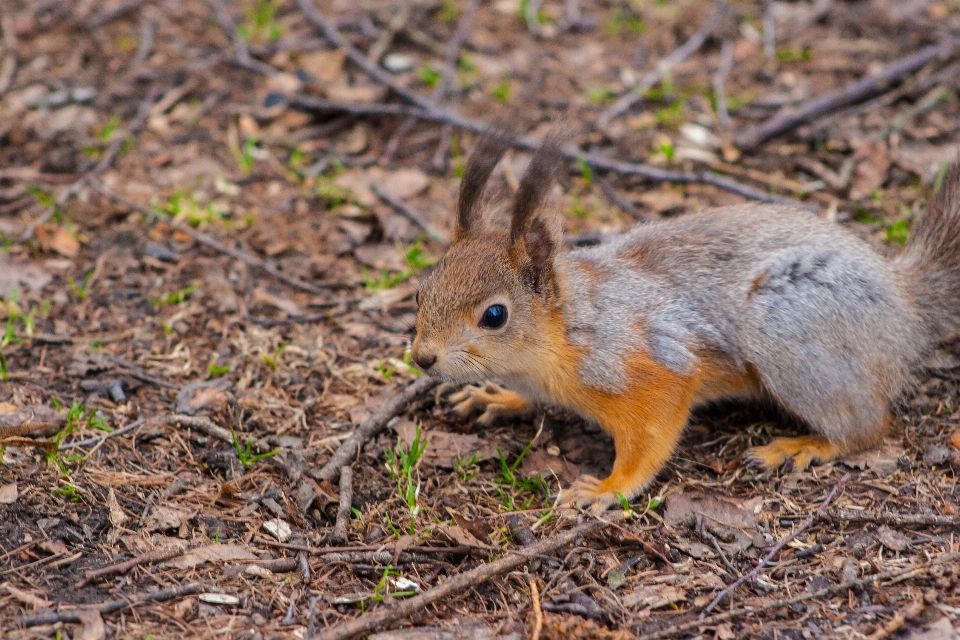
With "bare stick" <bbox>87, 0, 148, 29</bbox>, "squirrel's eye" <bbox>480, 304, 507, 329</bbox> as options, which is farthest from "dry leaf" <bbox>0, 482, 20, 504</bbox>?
"bare stick" <bbox>87, 0, 148, 29</bbox>

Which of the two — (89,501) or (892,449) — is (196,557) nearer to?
(89,501)

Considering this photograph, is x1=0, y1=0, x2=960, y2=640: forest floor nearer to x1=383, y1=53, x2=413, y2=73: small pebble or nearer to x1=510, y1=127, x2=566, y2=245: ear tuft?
x1=383, y1=53, x2=413, y2=73: small pebble

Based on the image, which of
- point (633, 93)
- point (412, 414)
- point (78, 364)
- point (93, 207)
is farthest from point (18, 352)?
point (633, 93)

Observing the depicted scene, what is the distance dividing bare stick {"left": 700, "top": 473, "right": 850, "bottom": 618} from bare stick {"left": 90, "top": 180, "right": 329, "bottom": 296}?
3.00 meters

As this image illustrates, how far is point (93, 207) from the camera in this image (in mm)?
6004

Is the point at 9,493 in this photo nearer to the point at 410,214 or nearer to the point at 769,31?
the point at 410,214

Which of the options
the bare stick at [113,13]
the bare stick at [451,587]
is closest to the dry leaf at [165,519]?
the bare stick at [451,587]

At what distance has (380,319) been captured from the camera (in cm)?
537

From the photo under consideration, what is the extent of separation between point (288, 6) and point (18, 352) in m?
4.50

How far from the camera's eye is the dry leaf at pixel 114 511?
3695 mm

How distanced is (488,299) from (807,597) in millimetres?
1762

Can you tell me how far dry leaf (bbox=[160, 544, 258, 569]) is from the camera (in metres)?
3.53

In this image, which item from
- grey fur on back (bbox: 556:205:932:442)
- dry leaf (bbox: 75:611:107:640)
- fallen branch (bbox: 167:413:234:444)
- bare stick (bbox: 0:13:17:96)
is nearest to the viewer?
dry leaf (bbox: 75:611:107:640)

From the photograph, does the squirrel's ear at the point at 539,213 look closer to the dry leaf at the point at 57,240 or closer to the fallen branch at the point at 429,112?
the fallen branch at the point at 429,112
